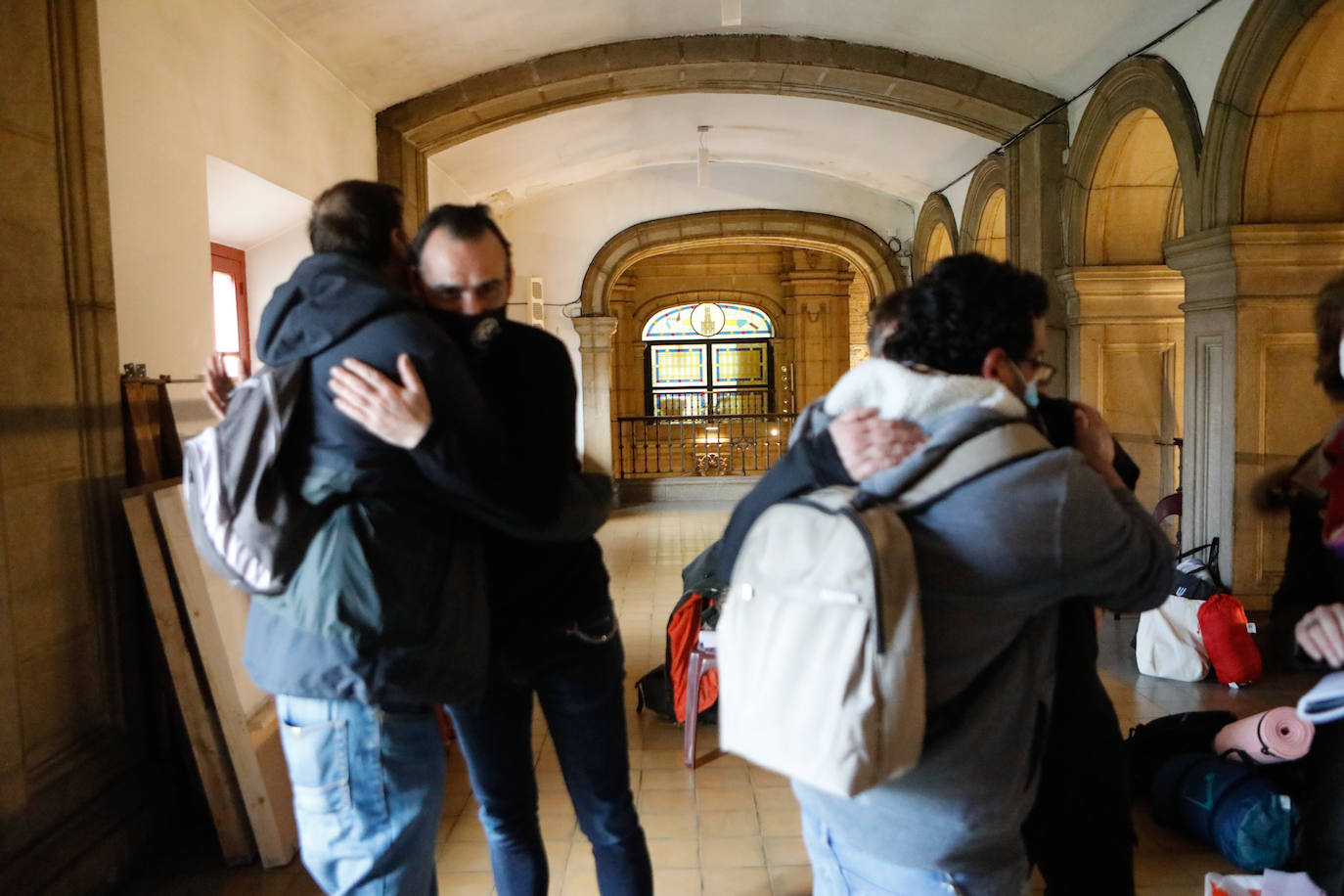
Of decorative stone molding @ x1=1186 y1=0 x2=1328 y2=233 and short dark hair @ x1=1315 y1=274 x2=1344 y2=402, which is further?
decorative stone molding @ x1=1186 y1=0 x2=1328 y2=233

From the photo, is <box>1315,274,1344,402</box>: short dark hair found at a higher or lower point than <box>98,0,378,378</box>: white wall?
lower

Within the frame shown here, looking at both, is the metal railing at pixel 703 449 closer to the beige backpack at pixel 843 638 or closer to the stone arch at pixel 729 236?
the stone arch at pixel 729 236

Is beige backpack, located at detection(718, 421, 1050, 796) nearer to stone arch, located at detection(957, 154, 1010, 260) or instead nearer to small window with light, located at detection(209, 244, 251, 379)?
small window with light, located at detection(209, 244, 251, 379)

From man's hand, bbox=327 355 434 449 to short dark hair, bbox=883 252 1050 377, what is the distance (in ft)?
1.99

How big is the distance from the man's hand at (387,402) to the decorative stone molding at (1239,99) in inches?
150

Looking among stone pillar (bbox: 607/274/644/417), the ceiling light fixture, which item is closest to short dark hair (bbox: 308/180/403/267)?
the ceiling light fixture

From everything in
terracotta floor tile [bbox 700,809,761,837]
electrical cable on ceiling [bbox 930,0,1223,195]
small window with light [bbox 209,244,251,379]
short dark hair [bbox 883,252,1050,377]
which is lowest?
terracotta floor tile [bbox 700,809,761,837]

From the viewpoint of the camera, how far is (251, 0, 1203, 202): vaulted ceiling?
436 cm

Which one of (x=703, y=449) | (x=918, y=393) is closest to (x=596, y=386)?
(x=703, y=449)

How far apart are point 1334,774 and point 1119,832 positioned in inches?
14.9

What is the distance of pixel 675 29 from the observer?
5.53m

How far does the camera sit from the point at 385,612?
46.0 inches

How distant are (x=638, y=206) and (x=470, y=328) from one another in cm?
896

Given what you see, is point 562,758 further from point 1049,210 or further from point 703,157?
point 703,157
